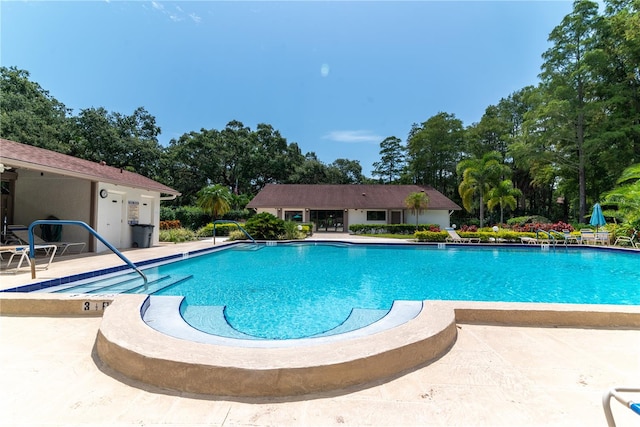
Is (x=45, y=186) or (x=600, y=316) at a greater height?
(x=45, y=186)

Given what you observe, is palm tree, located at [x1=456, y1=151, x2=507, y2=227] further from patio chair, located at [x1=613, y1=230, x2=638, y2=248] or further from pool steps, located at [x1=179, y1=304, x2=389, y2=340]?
pool steps, located at [x1=179, y1=304, x2=389, y2=340]

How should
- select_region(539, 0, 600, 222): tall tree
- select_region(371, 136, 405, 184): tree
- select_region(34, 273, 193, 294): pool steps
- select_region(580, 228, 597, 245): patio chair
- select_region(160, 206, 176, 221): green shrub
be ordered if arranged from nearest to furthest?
select_region(34, 273, 193, 294): pool steps, select_region(580, 228, 597, 245): patio chair, select_region(160, 206, 176, 221): green shrub, select_region(539, 0, 600, 222): tall tree, select_region(371, 136, 405, 184): tree

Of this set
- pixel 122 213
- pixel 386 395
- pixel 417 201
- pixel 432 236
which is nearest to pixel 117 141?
pixel 122 213

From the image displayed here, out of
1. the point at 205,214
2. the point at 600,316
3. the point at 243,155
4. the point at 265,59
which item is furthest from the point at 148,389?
the point at 243,155

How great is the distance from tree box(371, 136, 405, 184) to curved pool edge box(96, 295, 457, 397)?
43.7 meters

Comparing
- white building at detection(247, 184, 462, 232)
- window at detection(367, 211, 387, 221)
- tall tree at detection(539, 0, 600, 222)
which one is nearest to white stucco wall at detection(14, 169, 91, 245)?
white building at detection(247, 184, 462, 232)

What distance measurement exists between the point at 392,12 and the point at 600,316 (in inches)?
477

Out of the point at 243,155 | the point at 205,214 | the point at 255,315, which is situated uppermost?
the point at 243,155

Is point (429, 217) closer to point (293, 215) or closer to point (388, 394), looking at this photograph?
point (293, 215)

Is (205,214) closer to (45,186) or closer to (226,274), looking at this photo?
(45,186)

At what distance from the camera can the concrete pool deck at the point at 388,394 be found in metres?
1.89

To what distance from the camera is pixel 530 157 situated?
2606 centimetres

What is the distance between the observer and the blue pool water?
496cm

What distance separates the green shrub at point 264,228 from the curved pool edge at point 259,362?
1350 cm
